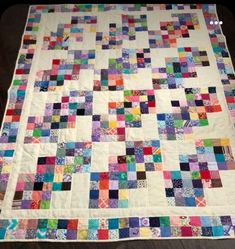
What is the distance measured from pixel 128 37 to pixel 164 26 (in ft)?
0.82

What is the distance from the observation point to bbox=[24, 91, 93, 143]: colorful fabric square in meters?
1.74

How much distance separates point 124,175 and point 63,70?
2.52 feet

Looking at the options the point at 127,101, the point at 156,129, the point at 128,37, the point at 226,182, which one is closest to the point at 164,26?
the point at 128,37

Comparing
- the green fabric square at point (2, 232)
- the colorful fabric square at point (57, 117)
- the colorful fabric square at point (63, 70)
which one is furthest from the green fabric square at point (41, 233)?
the colorful fabric square at point (63, 70)

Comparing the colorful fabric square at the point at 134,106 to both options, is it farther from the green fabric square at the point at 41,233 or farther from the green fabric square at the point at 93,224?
the green fabric square at the point at 41,233

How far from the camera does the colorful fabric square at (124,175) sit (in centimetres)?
153

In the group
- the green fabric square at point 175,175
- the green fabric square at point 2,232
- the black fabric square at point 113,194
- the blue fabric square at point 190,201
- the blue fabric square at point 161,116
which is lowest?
the green fabric square at point 2,232

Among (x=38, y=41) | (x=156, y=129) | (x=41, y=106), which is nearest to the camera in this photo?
(x=156, y=129)

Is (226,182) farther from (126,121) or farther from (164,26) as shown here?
(164,26)

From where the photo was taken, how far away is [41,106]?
1869 millimetres

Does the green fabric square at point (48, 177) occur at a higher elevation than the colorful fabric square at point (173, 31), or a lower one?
lower

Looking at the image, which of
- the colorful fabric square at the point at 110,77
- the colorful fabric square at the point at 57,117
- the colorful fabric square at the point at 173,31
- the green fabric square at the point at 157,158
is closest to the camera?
the green fabric square at the point at 157,158

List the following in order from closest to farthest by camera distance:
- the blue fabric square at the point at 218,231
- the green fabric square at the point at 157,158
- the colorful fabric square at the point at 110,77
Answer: the blue fabric square at the point at 218,231
the green fabric square at the point at 157,158
the colorful fabric square at the point at 110,77

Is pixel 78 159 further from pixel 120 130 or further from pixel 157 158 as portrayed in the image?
pixel 157 158
